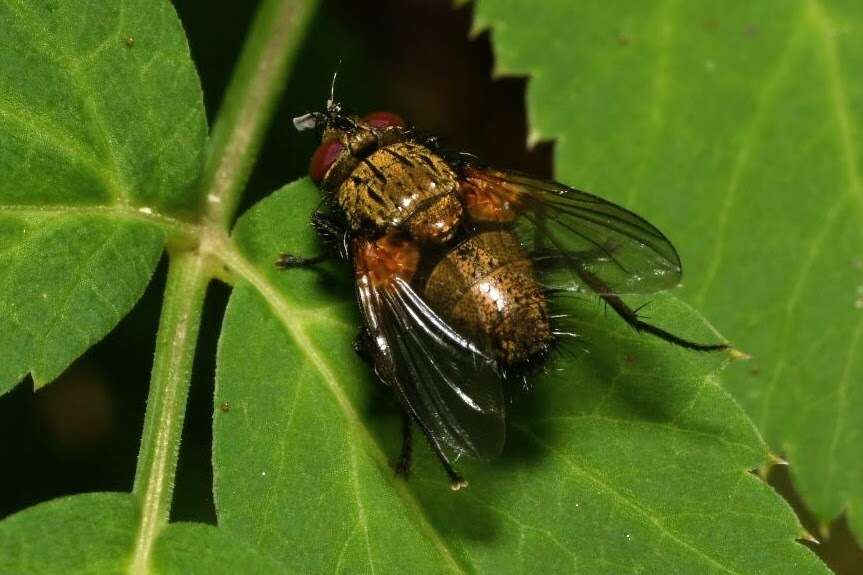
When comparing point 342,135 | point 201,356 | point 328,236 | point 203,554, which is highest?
point 342,135

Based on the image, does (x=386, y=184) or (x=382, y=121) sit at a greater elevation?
(x=382, y=121)

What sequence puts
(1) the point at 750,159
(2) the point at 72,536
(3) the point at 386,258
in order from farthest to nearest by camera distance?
(1) the point at 750,159, (3) the point at 386,258, (2) the point at 72,536

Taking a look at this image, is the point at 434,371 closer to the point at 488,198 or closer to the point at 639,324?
the point at 639,324

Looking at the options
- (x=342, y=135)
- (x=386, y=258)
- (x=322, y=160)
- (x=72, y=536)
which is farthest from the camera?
(x=342, y=135)

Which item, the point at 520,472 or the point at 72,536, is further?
the point at 520,472

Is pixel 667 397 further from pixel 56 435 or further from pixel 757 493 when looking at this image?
pixel 56 435

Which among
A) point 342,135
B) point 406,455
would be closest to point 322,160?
point 342,135

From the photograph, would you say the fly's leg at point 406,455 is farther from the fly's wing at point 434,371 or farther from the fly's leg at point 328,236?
the fly's leg at point 328,236

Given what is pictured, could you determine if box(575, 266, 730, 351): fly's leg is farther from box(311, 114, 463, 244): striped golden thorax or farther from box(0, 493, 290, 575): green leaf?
box(0, 493, 290, 575): green leaf
